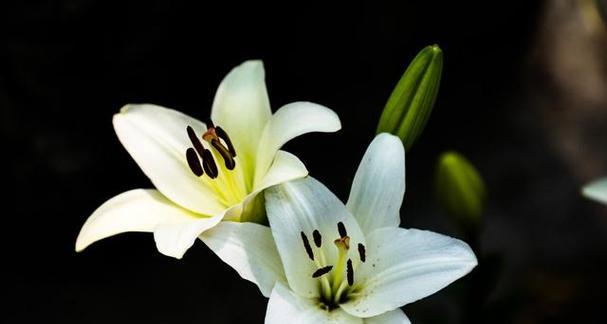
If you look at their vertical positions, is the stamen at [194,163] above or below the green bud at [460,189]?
above

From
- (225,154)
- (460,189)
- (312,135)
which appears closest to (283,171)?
(225,154)

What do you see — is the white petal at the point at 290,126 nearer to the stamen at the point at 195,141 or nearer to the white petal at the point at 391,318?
the stamen at the point at 195,141

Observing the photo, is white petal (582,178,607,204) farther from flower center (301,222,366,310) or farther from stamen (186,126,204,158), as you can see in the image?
stamen (186,126,204,158)

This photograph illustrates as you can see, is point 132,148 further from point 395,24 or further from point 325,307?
point 395,24

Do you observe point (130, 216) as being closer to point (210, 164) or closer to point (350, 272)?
point (210, 164)

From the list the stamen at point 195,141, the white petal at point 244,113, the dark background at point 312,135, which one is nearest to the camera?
the stamen at point 195,141

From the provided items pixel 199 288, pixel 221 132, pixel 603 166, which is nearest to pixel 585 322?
pixel 603 166

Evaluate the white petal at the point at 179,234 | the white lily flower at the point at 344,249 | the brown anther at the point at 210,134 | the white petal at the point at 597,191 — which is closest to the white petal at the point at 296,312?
the white lily flower at the point at 344,249
